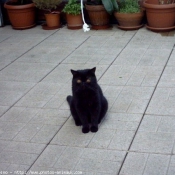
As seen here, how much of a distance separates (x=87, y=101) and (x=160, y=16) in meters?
3.53

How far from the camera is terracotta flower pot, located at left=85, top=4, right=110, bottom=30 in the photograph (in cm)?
742

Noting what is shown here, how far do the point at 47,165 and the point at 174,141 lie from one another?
124 centimetres

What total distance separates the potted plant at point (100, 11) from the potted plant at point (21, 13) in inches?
47.7

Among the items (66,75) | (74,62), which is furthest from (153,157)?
(74,62)

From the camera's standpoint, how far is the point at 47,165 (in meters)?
3.70

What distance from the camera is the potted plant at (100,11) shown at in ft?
23.9

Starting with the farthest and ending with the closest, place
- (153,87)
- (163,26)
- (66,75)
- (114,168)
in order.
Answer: (163,26) → (66,75) → (153,87) → (114,168)

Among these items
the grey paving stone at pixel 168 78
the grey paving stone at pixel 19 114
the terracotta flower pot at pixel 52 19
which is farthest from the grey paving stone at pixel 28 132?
the terracotta flower pot at pixel 52 19

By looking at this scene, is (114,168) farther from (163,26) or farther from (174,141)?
(163,26)

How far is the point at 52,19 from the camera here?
311 inches

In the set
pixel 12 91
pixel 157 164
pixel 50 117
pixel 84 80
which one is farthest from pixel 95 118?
pixel 12 91

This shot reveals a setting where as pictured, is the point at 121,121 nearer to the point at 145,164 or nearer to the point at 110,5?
the point at 145,164

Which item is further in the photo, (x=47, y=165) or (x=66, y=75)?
(x=66, y=75)

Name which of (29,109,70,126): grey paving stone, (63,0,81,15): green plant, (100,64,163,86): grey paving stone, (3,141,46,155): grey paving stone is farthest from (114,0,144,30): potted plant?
(3,141,46,155): grey paving stone
